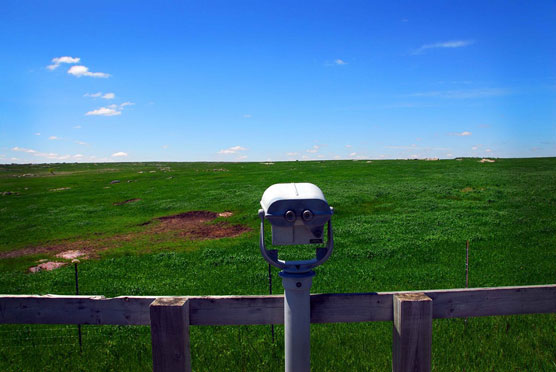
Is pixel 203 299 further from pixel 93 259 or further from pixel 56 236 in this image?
pixel 56 236

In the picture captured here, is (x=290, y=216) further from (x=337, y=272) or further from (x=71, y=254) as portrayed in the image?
(x=71, y=254)

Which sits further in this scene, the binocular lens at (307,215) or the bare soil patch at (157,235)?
the bare soil patch at (157,235)

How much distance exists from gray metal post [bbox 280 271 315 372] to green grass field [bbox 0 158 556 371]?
1.67m

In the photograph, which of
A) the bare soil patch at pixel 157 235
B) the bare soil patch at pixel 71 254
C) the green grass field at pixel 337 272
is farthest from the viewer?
the bare soil patch at pixel 157 235

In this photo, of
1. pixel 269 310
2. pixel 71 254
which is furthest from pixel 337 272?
pixel 71 254

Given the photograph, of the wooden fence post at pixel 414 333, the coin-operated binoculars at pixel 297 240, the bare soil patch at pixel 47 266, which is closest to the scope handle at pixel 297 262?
the coin-operated binoculars at pixel 297 240

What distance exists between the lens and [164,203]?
2772cm

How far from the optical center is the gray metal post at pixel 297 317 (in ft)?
7.53

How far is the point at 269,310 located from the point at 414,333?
0.96 metres

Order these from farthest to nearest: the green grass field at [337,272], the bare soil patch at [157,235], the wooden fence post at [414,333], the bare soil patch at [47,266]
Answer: the bare soil patch at [157,235], the bare soil patch at [47,266], the green grass field at [337,272], the wooden fence post at [414,333]

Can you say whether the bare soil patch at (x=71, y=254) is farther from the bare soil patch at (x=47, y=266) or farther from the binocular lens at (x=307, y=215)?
the binocular lens at (x=307, y=215)

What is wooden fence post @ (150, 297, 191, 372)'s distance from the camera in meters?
2.22

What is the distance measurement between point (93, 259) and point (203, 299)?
12.5 meters

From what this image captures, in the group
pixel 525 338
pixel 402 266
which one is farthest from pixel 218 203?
pixel 525 338
